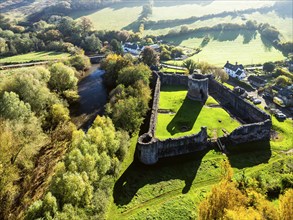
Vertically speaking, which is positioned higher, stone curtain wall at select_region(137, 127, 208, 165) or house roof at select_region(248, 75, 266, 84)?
stone curtain wall at select_region(137, 127, 208, 165)

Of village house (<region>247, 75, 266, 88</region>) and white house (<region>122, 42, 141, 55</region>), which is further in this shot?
white house (<region>122, 42, 141, 55</region>)

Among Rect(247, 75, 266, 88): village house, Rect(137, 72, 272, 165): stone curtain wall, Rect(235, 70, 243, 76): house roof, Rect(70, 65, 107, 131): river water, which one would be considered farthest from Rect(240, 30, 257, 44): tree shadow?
Rect(137, 72, 272, 165): stone curtain wall

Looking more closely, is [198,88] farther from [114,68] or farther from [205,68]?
[114,68]

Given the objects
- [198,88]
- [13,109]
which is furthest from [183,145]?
[13,109]

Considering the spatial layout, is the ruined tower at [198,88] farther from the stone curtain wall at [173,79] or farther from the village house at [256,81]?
the village house at [256,81]

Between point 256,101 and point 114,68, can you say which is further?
point 114,68

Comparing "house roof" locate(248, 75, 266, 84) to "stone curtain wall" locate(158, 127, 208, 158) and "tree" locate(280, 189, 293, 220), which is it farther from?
"tree" locate(280, 189, 293, 220)

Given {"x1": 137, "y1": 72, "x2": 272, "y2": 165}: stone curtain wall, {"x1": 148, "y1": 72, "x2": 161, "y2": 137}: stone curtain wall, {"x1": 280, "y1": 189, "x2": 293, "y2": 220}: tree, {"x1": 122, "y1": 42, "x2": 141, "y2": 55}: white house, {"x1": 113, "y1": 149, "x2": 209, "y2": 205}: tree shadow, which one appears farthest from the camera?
{"x1": 122, "y1": 42, "x2": 141, "y2": 55}: white house
